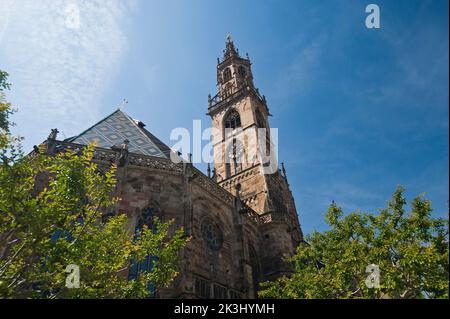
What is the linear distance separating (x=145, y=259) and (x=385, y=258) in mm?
8978

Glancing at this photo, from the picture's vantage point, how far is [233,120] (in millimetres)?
35219

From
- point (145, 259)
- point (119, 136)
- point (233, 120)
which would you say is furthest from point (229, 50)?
point (145, 259)

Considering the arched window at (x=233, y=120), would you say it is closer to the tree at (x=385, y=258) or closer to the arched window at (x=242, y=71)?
the arched window at (x=242, y=71)

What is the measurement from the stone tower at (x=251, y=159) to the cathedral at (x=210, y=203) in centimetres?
9

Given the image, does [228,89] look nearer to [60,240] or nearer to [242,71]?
[242,71]

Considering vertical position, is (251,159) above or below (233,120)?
below

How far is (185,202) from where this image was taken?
15992 mm

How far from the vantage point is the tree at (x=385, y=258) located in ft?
29.2

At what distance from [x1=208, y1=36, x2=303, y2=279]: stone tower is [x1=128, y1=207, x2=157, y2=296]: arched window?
6941mm

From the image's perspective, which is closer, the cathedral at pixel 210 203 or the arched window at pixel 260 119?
the cathedral at pixel 210 203

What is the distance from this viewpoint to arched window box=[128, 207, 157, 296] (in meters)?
13.3

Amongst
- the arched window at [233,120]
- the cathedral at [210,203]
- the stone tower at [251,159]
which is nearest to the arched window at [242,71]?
the stone tower at [251,159]

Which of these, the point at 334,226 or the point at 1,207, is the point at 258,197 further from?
the point at 1,207
